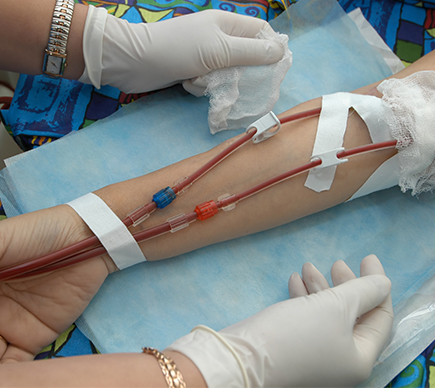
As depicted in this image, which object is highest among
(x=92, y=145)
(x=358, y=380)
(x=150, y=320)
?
(x=92, y=145)

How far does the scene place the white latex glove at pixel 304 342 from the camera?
785 millimetres

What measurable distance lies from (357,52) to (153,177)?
108cm

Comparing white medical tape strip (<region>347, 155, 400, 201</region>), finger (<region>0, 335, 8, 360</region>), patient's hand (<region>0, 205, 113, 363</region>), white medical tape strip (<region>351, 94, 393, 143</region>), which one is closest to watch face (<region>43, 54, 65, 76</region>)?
patient's hand (<region>0, 205, 113, 363</region>)

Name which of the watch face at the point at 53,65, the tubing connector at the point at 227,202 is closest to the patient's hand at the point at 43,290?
the tubing connector at the point at 227,202

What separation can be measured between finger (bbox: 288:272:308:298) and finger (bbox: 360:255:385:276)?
193 millimetres

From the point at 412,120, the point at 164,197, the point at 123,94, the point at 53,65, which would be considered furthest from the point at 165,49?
the point at 412,120

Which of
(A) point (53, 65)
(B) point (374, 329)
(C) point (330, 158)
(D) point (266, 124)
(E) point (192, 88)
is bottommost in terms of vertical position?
(B) point (374, 329)

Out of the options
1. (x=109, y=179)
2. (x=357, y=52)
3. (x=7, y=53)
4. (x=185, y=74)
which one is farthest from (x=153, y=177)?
(x=357, y=52)

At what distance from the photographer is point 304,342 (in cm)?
85

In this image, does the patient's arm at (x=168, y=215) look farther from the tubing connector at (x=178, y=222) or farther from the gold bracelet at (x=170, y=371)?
the gold bracelet at (x=170, y=371)

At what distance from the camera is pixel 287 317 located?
87 centimetres

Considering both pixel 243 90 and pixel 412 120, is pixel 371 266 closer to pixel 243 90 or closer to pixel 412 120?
pixel 412 120

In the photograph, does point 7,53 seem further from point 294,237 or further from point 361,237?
point 361,237

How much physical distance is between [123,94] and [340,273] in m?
1.03
